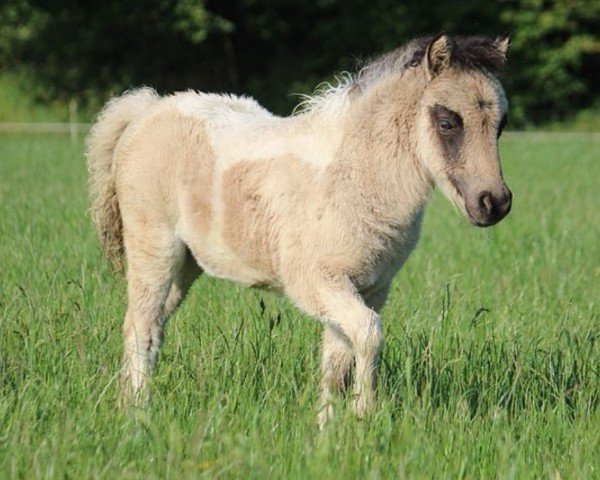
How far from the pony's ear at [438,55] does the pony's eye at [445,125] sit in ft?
0.81

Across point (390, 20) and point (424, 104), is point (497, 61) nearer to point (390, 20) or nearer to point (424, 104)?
point (424, 104)

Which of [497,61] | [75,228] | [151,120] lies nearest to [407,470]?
[497,61]

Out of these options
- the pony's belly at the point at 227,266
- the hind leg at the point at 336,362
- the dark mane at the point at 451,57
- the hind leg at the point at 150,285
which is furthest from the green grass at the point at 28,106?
the hind leg at the point at 336,362

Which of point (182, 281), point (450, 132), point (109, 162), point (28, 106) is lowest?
point (28, 106)

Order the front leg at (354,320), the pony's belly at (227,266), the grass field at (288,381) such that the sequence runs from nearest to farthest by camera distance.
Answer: the grass field at (288,381), the front leg at (354,320), the pony's belly at (227,266)

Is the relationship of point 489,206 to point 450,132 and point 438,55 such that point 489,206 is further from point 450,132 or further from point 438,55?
point 438,55

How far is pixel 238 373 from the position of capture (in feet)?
17.9

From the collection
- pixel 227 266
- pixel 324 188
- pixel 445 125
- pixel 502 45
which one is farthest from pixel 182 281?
pixel 502 45

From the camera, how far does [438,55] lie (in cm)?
542

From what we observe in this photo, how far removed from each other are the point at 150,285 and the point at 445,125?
6.43 feet

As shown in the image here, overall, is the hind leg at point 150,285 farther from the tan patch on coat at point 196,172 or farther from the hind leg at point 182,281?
the tan patch on coat at point 196,172

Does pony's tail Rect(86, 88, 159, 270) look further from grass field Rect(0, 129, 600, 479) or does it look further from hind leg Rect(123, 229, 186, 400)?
hind leg Rect(123, 229, 186, 400)

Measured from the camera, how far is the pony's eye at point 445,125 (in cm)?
532

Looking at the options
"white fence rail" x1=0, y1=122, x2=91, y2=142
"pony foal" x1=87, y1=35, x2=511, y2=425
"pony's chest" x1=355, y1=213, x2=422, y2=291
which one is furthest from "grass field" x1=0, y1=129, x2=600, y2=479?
"white fence rail" x1=0, y1=122, x2=91, y2=142
